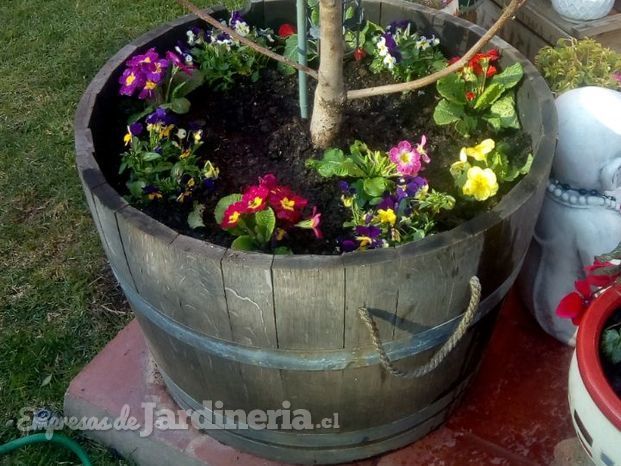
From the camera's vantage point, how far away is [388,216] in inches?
56.9

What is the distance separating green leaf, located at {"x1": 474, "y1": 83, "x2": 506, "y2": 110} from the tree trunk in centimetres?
34

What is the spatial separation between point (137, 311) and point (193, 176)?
341 mm

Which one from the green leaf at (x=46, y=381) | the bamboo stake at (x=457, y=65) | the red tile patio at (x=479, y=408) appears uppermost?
the bamboo stake at (x=457, y=65)

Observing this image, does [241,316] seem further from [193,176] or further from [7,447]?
[7,447]

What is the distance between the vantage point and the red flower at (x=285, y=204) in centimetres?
147

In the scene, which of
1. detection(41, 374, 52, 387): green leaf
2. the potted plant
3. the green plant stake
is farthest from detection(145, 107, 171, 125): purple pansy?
the potted plant

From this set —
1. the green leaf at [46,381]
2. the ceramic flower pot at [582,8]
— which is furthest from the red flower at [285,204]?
the ceramic flower pot at [582,8]

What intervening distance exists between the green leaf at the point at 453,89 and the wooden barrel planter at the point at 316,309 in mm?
142

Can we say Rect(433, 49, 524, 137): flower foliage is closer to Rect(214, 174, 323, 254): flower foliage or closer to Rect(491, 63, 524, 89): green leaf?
Rect(491, 63, 524, 89): green leaf

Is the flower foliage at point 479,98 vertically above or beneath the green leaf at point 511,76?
beneath

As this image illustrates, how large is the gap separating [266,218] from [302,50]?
0.51 meters

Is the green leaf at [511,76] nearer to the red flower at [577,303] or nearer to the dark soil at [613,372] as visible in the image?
the red flower at [577,303]

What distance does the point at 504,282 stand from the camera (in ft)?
4.97

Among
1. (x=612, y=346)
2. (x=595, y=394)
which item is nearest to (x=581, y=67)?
(x=612, y=346)
